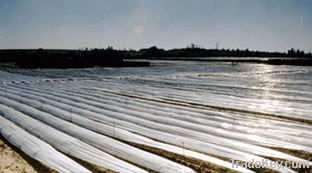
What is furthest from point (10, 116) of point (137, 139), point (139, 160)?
point (139, 160)

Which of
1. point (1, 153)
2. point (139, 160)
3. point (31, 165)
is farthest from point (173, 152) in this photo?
point (1, 153)

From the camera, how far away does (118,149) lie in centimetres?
340

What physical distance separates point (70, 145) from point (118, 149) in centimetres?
76

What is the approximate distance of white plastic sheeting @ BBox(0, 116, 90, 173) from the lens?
294 cm

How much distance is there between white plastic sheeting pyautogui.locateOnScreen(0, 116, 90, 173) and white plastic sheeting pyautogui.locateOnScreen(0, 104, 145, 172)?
0.14m

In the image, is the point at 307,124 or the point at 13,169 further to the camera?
the point at 307,124

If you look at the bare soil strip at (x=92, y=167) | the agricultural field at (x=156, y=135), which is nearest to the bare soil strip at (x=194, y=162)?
the agricultural field at (x=156, y=135)

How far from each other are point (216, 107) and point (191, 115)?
4.08 feet

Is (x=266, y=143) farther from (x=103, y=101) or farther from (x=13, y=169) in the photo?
(x=103, y=101)

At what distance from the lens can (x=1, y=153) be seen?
11.1ft

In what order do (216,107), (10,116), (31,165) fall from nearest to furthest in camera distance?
(31,165)
(10,116)
(216,107)

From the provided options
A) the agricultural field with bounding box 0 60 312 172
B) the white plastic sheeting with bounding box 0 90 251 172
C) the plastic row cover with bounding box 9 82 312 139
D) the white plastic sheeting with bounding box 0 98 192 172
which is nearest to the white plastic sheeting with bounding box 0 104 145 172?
the agricultural field with bounding box 0 60 312 172

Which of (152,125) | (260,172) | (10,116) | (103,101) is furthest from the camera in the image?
(103,101)

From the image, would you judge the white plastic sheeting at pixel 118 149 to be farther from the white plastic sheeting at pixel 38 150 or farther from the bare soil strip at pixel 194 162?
the white plastic sheeting at pixel 38 150
